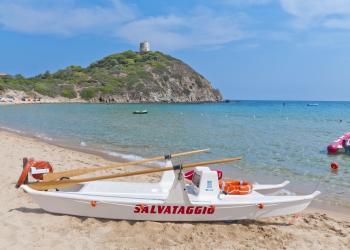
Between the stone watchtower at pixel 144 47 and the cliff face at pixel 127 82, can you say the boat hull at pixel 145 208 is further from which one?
the stone watchtower at pixel 144 47

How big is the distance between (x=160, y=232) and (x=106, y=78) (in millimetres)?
130788

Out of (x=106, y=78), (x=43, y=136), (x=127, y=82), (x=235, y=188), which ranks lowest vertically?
(x=43, y=136)

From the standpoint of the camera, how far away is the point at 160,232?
6.96 meters

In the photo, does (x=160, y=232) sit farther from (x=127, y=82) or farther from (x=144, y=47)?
(x=144, y=47)

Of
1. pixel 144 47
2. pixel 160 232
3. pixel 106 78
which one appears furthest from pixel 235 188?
pixel 144 47

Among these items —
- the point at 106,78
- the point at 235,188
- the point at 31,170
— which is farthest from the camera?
the point at 106,78

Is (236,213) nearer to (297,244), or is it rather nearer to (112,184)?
(297,244)

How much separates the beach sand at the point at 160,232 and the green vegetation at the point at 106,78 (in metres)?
103

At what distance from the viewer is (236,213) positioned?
7.46 metres

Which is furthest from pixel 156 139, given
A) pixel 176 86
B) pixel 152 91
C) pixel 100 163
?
pixel 176 86

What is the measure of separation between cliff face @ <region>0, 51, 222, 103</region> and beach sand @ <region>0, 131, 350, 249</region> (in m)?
104

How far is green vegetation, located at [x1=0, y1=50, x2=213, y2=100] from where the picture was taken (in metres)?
115

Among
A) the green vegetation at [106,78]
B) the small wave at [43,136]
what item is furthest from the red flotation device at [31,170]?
the green vegetation at [106,78]

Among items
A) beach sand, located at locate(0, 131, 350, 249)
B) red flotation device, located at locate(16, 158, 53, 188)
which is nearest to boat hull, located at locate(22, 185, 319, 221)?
beach sand, located at locate(0, 131, 350, 249)
